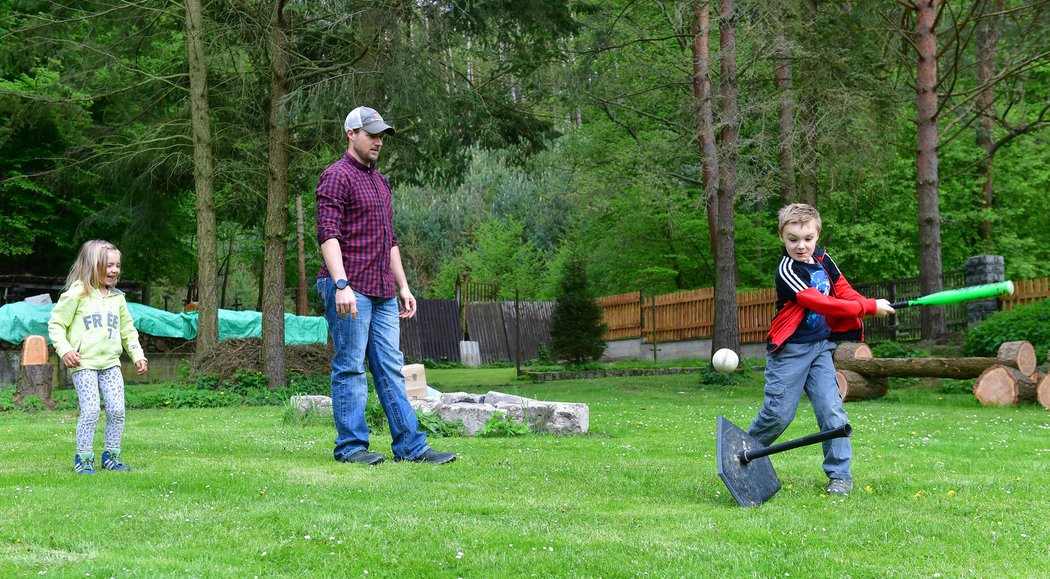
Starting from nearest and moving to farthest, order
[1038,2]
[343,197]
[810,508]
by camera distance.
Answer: [810,508]
[343,197]
[1038,2]

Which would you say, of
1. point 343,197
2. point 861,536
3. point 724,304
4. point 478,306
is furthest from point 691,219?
point 861,536

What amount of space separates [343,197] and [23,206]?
64.2 feet

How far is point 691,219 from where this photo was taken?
29.1 meters

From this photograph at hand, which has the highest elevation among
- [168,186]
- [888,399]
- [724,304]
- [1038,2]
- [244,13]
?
[1038,2]

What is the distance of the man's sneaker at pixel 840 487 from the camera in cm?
564

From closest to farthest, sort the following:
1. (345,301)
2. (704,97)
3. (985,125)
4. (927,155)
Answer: (345,301) < (704,97) < (927,155) < (985,125)

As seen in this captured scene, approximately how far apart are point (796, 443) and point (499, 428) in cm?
417

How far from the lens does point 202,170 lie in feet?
55.0

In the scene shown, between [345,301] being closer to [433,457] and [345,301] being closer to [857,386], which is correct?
[433,457]

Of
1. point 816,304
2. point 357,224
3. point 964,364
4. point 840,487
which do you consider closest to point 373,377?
point 357,224

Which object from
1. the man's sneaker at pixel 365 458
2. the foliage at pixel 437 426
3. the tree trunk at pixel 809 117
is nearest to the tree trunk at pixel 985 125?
the tree trunk at pixel 809 117

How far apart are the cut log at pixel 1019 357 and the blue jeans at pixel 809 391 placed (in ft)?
31.5

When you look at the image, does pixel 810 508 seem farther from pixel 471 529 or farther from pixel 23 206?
pixel 23 206

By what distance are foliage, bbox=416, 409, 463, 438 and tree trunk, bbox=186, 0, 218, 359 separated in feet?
29.3
